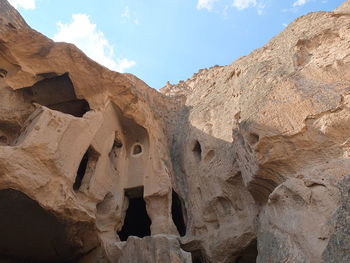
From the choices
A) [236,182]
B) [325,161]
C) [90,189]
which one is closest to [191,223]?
[236,182]

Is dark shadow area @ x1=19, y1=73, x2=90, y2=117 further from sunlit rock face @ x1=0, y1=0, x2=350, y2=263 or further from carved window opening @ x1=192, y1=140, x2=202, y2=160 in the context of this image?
carved window opening @ x1=192, y1=140, x2=202, y2=160

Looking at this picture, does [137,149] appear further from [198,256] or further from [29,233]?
[29,233]

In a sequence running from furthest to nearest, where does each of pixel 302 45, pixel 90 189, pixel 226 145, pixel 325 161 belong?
pixel 226 145 < pixel 302 45 < pixel 90 189 < pixel 325 161

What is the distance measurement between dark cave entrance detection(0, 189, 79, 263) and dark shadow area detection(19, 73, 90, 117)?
333cm

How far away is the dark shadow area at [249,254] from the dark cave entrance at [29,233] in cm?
361

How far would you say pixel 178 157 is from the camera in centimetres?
1067

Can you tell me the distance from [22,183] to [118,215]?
2.80 m

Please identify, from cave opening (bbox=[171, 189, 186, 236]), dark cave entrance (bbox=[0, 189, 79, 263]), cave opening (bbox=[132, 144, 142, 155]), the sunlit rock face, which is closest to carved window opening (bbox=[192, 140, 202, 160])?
the sunlit rock face

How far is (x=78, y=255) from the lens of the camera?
25.4ft

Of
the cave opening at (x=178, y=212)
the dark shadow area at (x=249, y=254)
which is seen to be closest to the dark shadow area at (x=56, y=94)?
the cave opening at (x=178, y=212)

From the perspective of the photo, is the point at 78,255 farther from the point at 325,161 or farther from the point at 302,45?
the point at 302,45

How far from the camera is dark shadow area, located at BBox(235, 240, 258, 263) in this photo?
770 centimetres

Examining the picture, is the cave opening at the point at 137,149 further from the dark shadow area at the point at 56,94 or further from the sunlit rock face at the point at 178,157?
the dark shadow area at the point at 56,94

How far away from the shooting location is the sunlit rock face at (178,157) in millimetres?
5930
